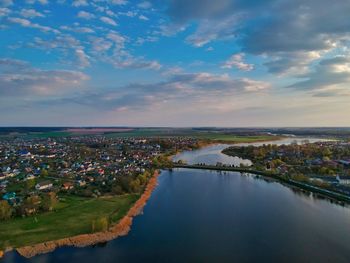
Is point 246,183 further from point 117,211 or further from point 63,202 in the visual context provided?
point 63,202

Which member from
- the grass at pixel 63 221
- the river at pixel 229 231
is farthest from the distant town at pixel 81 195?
the river at pixel 229 231

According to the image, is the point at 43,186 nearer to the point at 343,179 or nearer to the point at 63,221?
the point at 63,221

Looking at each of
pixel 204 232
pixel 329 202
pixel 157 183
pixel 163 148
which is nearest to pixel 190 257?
pixel 204 232

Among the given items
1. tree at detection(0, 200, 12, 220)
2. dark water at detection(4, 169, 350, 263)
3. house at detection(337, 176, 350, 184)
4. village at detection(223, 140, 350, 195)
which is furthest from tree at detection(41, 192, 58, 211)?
house at detection(337, 176, 350, 184)

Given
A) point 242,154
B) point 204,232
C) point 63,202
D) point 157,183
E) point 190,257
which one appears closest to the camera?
point 190,257

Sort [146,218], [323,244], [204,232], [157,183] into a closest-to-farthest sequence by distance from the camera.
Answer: [323,244]
[204,232]
[146,218]
[157,183]

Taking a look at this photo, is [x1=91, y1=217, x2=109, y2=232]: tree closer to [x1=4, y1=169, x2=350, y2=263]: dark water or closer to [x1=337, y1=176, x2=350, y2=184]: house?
[x1=4, y1=169, x2=350, y2=263]: dark water

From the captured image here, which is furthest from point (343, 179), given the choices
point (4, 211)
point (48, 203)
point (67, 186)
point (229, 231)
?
point (4, 211)

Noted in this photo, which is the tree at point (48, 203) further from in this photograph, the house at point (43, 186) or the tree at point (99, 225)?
the house at point (43, 186)
